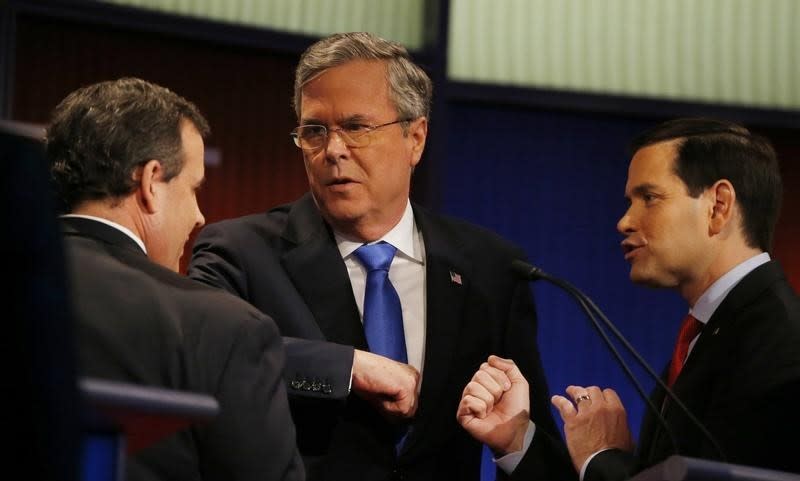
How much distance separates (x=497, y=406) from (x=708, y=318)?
1.62 feet

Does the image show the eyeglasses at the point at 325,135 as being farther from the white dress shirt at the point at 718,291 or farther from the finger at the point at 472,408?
the white dress shirt at the point at 718,291

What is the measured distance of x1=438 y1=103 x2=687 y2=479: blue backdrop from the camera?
507 cm

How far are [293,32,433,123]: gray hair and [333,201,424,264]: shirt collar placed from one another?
272 mm

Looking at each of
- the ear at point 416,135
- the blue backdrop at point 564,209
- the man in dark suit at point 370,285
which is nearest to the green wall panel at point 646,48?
the blue backdrop at point 564,209

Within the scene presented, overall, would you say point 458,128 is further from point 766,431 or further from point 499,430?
point 766,431

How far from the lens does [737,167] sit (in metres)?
2.91

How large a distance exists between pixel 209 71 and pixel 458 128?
1.03 m

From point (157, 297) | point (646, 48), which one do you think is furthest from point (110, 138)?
point (646, 48)

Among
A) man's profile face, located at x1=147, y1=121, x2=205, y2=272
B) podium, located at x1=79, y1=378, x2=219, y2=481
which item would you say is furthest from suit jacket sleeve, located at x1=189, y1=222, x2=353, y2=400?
podium, located at x1=79, y1=378, x2=219, y2=481

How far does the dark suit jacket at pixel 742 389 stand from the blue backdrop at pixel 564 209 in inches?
88.0

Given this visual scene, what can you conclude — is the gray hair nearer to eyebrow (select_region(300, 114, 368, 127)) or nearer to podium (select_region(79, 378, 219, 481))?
eyebrow (select_region(300, 114, 368, 127))

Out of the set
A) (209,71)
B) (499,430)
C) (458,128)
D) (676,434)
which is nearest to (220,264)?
(499,430)

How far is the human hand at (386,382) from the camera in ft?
8.62

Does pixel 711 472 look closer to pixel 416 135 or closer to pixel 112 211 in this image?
pixel 112 211
